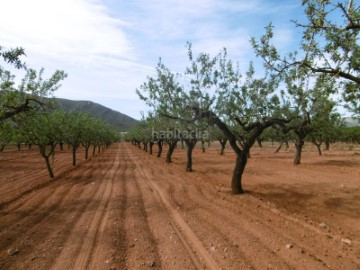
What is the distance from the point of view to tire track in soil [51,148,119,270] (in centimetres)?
688

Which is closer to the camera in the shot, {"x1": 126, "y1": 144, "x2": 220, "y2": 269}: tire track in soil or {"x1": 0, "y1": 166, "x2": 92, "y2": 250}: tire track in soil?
{"x1": 126, "y1": 144, "x2": 220, "y2": 269}: tire track in soil

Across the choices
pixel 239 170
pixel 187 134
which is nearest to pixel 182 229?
pixel 239 170

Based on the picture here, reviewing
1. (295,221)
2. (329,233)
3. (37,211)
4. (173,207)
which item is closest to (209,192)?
(173,207)

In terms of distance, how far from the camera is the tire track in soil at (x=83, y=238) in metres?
6.88

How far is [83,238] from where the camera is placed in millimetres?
8484

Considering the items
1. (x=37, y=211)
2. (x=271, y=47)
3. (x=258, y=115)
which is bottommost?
(x=37, y=211)

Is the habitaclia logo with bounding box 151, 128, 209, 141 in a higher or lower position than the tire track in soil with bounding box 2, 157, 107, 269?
higher

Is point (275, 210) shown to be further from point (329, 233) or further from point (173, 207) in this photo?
point (173, 207)

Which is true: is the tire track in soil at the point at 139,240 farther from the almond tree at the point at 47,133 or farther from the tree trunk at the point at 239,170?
the almond tree at the point at 47,133

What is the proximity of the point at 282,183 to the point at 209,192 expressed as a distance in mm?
5811

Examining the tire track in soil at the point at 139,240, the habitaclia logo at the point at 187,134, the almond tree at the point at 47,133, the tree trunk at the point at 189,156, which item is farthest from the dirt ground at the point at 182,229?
the tree trunk at the point at 189,156

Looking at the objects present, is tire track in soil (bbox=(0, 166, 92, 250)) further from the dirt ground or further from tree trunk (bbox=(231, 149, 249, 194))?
tree trunk (bbox=(231, 149, 249, 194))

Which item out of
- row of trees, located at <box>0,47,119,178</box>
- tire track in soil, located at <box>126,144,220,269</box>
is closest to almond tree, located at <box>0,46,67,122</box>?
row of trees, located at <box>0,47,119,178</box>

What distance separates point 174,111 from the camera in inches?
637
